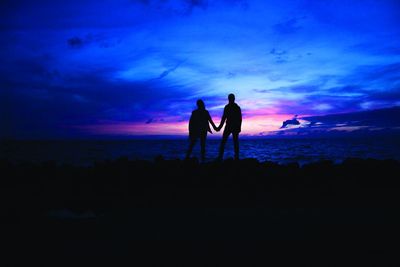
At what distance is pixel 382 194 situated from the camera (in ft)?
21.3

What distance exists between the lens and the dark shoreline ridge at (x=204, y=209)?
3.60 meters

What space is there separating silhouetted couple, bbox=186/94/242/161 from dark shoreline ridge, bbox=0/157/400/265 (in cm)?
147

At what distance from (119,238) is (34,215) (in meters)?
2.25

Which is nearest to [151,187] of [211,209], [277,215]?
[211,209]

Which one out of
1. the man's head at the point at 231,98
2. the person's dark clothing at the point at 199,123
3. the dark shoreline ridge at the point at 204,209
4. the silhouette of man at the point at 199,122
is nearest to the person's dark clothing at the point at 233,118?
the man's head at the point at 231,98

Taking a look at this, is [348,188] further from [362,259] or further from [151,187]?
[151,187]

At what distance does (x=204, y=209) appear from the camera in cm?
554

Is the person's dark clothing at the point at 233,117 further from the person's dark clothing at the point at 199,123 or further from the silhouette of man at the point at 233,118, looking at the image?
the person's dark clothing at the point at 199,123

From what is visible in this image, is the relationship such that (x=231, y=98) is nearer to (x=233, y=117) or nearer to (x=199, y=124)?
(x=233, y=117)

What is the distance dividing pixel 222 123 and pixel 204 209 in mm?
4947

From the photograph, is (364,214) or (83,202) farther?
(83,202)

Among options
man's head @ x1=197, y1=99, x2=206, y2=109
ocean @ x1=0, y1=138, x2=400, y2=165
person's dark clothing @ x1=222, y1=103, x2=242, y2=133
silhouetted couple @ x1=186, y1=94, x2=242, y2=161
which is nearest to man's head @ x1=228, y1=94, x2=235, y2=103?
silhouetted couple @ x1=186, y1=94, x2=242, y2=161

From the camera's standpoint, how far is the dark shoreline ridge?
3.60 metres

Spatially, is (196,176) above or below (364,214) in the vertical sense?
above
